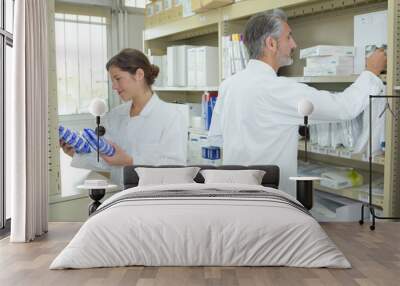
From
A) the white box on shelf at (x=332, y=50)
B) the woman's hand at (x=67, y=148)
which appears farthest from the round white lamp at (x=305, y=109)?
the woman's hand at (x=67, y=148)

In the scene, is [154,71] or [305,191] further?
[154,71]

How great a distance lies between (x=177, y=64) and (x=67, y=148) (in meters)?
1.34

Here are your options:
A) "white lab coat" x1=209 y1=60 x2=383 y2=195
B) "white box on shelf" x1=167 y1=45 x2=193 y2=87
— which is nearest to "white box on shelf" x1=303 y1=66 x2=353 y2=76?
"white lab coat" x1=209 y1=60 x2=383 y2=195

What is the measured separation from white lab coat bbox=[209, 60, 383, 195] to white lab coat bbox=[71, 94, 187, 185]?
0.38 m

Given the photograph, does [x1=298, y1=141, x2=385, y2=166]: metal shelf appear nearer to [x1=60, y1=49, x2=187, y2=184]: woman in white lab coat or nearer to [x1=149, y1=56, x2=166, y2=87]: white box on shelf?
[x1=60, y1=49, x2=187, y2=184]: woman in white lab coat

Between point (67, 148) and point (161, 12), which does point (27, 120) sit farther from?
point (161, 12)

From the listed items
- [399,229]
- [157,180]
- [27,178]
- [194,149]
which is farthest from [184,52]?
[399,229]

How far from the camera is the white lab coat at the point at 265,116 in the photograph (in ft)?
19.3

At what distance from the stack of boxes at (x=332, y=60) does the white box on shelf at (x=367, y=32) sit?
58 mm

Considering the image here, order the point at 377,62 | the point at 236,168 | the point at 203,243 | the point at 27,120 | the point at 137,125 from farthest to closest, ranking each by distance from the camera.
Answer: the point at 137,125 < the point at 236,168 < the point at 27,120 < the point at 377,62 < the point at 203,243

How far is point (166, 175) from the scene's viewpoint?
5875 mm

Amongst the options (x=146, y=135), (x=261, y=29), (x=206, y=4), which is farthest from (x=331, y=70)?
(x=146, y=135)

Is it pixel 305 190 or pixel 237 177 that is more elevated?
pixel 237 177

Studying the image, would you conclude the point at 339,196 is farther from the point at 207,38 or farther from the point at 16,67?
the point at 16,67
